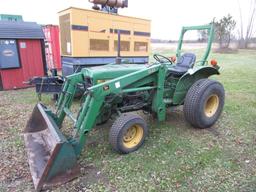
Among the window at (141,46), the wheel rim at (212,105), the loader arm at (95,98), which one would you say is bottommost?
the wheel rim at (212,105)

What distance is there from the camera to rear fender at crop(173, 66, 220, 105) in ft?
11.9

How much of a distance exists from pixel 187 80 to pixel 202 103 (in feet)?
1.61

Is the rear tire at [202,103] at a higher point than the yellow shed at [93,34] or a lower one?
lower

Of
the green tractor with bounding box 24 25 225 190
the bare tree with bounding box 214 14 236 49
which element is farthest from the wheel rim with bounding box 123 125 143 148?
the bare tree with bounding box 214 14 236 49

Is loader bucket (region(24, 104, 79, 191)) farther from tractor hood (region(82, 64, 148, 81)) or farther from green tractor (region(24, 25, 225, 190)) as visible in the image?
tractor hood (region(82, 64, 148, 81))

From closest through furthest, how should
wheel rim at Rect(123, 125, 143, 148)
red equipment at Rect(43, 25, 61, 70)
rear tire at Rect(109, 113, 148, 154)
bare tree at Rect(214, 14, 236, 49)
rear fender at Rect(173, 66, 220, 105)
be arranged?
rear tire at Rect(109, 113, 148, 154), wheel rim at Rect(123, 125, 143, 148), rear fender at Rect(173, 66, 220, 105), red equipment at Rect(43, 25, 61, 70), bare tree at Rect(214, 14, 236, 49)

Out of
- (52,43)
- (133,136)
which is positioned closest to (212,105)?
(133,136)

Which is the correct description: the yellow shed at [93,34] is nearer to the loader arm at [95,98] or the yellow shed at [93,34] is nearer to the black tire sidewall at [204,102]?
the loader arm at [95,98]

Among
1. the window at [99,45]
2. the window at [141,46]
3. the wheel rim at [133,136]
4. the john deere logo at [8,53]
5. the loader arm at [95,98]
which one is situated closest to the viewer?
the loader arm at [95,98]

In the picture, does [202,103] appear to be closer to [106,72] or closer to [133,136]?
[133,136]

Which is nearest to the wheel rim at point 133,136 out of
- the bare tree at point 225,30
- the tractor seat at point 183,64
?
the tractor seat at point 183,64

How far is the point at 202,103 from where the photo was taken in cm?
345

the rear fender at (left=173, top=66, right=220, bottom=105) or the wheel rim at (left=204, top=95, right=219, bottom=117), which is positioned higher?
the rear fender at (left=173, top=66, right=220, bottom=105)

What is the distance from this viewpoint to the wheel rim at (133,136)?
118 inches
